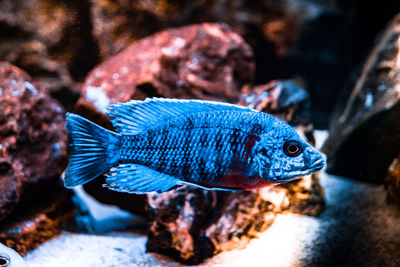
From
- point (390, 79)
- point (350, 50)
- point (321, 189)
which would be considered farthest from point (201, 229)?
point (350, 50)

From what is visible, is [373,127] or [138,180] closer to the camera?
[138,180]

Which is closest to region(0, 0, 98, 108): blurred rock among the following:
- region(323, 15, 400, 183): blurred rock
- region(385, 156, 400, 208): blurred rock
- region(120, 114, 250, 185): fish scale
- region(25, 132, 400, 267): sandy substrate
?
region(25, 132, 400, 267): sandy substrate

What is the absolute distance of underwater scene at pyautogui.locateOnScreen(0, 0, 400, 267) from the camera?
1532 millimetres

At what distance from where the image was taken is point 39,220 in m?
2.64

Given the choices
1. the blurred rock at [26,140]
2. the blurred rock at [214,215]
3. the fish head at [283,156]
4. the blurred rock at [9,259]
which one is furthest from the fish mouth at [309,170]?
the blurred rock at [26,140]

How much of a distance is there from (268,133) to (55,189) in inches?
94.6

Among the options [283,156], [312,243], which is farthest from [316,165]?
[312,243]

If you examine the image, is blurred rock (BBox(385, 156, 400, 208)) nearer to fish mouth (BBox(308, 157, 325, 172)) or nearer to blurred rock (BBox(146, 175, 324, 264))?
blurred rock (BBox(146, 175, 324, 264))

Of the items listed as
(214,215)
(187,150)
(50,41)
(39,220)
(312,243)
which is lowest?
(39,220)

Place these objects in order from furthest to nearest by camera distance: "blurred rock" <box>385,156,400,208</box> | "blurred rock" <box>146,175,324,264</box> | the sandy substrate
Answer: "blurred rock" <box>146,175,324,264</box> → "blurred rock" <box>385,156,400,208</box> → the sandy substrate

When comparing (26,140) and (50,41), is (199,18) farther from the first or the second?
(26,140)

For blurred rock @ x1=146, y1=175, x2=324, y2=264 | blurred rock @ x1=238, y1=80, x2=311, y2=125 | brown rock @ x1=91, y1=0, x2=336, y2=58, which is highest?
brown rock @ x1=91, y1=0, x2=336, y2=58

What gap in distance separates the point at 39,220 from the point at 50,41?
206 centimetres

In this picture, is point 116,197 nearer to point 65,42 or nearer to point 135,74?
point 135,74
